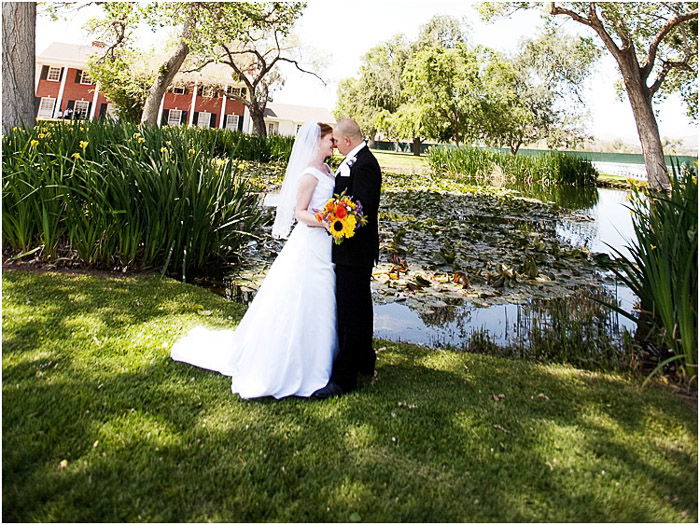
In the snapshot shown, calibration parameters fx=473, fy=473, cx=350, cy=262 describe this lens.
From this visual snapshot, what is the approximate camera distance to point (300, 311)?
10.1ft

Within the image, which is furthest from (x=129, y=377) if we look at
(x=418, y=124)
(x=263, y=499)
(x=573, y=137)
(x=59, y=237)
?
(x=573, y=137)

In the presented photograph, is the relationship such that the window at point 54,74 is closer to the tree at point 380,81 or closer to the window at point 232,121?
the window at point 232,121

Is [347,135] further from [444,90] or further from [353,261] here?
[444,90]

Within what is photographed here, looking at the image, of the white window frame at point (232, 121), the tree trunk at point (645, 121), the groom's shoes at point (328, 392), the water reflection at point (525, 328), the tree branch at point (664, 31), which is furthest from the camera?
the white window frame at point (232, 121)

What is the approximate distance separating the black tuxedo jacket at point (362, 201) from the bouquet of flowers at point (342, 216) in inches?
4.6

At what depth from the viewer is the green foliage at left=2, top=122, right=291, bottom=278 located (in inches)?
200

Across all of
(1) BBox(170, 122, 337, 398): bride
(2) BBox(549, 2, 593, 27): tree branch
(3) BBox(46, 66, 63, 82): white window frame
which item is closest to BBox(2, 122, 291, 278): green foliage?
(1) BBox(170, 122, 337, 398): bride

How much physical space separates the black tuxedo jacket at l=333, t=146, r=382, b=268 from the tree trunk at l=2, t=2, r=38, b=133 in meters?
6.74

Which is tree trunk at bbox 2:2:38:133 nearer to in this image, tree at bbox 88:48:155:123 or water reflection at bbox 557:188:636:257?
tree at bbox 88:48:155:123

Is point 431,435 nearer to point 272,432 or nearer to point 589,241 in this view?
point 272,432

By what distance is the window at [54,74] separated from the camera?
1545 inches

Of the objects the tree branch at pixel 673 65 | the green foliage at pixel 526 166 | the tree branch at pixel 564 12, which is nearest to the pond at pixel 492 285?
the tree branch at pixel 564 12

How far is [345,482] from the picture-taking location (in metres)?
2.22

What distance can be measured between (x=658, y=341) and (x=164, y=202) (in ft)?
16.1
